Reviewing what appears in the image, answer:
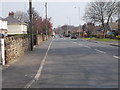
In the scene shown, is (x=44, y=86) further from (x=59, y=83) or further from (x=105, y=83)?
(x=105, y=83)

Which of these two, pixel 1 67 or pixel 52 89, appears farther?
pixel 1 67

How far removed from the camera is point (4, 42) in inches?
471

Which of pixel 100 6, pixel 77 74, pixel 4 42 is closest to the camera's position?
pixel 77 74

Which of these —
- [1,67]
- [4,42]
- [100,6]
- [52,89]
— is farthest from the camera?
[100,6]

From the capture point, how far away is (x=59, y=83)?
25.4ft

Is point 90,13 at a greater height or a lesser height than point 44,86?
greater

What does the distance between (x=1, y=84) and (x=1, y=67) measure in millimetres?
3594

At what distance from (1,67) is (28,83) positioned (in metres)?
3.77

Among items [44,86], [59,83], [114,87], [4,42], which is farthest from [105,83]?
[4,42]

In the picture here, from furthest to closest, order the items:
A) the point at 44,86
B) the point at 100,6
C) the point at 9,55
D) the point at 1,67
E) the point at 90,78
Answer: the point at 100,6 < the point at 9,55 < the point at 1,67 < the point at 90,78 < the point at 44,86

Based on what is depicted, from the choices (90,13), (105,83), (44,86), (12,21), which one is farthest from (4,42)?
(12,21)

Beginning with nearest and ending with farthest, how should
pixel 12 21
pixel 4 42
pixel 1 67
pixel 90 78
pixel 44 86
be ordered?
pixel 44 86, pixel 90 78, pixel 1 67, pixel 4 42, pixel 12 21

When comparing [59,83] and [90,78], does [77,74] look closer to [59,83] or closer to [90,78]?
[90,78]

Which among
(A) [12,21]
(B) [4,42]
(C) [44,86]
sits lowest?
(C) [44,86]
